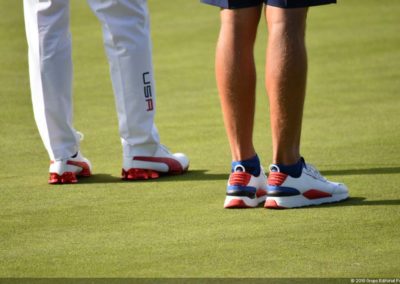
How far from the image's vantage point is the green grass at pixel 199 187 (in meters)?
3.79

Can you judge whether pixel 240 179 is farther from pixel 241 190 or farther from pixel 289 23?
pixel 289 23

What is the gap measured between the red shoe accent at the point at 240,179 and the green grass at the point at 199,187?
0.12 meters

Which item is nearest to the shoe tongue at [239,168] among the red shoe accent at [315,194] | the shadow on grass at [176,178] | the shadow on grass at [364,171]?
the red shoe accent at [315,194]

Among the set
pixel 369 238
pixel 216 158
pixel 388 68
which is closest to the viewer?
pixel 369 238

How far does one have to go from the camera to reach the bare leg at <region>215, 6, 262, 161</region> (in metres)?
4.54

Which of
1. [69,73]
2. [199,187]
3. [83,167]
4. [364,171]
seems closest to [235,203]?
[199,187]

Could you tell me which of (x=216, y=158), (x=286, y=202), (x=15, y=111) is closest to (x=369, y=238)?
(x=286, y=202)

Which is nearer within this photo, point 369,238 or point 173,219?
point 369,238

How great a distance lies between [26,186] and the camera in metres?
5.13

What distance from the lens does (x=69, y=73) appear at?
17.3 ft

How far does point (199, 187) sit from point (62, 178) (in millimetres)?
636

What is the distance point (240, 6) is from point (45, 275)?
4.65ft

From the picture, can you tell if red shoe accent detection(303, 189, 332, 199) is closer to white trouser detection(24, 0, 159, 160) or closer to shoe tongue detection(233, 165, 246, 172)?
shoe tongue detection(233, 165, 246, 172)

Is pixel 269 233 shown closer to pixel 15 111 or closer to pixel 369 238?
pixel 369 238
